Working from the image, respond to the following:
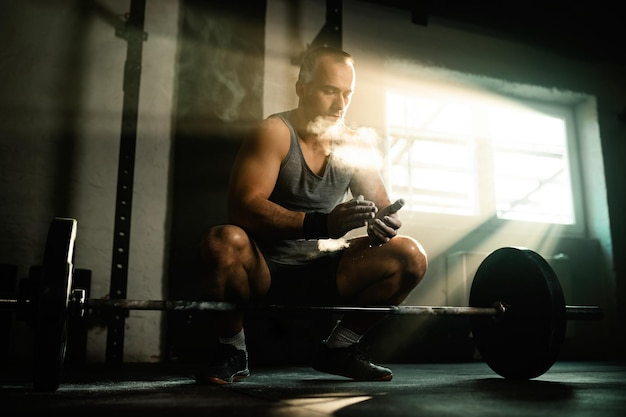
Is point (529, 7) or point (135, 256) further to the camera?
point (135, 256)

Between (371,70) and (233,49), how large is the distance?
0.88 metres

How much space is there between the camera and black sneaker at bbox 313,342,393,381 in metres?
1.74

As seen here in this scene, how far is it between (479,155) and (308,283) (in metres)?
2.33

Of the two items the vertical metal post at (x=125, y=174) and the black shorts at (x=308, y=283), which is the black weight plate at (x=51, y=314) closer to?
the black shorts at (x=308, y=283)

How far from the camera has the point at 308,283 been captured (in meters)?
1.81

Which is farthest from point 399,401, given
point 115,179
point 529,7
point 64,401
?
point 115,179

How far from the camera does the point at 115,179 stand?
2818mm

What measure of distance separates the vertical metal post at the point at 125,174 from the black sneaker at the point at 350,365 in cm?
125

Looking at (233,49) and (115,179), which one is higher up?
(233,49)

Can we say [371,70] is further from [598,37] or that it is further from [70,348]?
[70,348]

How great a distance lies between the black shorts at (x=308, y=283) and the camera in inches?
69.8

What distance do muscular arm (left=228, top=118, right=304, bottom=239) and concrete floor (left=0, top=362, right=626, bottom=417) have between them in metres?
0.46

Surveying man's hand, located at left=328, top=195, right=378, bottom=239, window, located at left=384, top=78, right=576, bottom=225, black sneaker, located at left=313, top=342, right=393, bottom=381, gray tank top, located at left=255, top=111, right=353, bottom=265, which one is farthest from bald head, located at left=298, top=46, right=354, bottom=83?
window, located at left=384, top=78, right=576, bottom=225

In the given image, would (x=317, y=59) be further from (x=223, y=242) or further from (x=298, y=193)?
(x=223, y=242)
